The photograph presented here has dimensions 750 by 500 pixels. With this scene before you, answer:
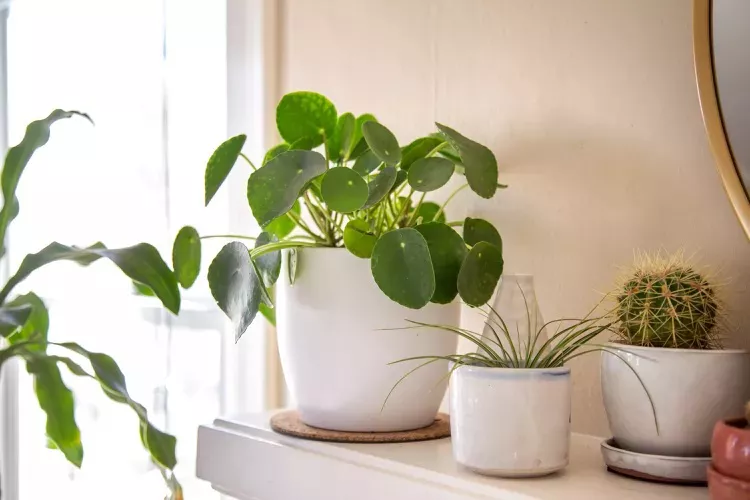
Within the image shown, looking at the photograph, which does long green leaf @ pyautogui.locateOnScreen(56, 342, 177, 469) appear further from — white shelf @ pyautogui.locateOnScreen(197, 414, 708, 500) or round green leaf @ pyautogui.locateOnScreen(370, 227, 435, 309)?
round green leaf @ pyautogui.locateOnScreen(370, 227, 435, 309)

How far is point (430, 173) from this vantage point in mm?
923

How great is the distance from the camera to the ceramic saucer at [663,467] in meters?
0.72

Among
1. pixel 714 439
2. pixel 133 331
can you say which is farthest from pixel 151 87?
pixel 714 439

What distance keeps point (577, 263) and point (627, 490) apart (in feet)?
1.13

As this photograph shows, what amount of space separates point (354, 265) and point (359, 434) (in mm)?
214

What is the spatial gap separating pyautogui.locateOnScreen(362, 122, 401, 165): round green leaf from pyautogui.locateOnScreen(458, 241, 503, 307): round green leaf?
0.15 m

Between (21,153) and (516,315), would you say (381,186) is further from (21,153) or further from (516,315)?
(21,153)

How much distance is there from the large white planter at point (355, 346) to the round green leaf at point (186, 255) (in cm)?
13

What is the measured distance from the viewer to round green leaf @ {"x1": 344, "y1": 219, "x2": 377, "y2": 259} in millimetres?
926

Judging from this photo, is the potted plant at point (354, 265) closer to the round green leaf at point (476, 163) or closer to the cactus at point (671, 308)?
the round green leaf at point (476, 163)

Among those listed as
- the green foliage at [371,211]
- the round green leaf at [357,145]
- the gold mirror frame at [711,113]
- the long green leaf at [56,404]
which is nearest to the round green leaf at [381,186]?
the green foliage at [371,211]

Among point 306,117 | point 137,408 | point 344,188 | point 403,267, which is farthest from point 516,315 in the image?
point 137,408

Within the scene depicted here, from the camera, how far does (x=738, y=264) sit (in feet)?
2.73

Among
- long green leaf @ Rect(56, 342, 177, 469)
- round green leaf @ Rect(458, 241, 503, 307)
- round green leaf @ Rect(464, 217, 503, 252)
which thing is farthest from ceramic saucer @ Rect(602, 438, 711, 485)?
long green leaf @ Rect(56, 342, 177, 469)
